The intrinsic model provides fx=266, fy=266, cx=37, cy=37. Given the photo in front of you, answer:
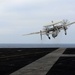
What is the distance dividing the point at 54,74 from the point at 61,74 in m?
0.77

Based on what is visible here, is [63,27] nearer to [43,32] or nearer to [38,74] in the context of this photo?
[43,32]

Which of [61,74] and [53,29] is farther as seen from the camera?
[53,29]

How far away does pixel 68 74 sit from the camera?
2931cm

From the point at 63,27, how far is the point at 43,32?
5754 mm

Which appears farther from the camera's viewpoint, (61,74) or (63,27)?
(63,27)

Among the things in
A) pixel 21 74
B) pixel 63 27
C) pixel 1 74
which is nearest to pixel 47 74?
pixel 21 74

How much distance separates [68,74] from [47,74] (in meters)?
2.34

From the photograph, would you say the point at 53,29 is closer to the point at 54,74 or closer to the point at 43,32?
the point at 43,32

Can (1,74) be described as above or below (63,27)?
below

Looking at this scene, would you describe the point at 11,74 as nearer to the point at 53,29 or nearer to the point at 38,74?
the point at 38,74

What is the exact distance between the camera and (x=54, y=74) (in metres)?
29.2

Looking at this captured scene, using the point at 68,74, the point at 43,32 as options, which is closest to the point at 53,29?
the point at 43,32

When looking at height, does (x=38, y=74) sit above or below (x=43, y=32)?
below

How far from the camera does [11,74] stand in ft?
94.0
